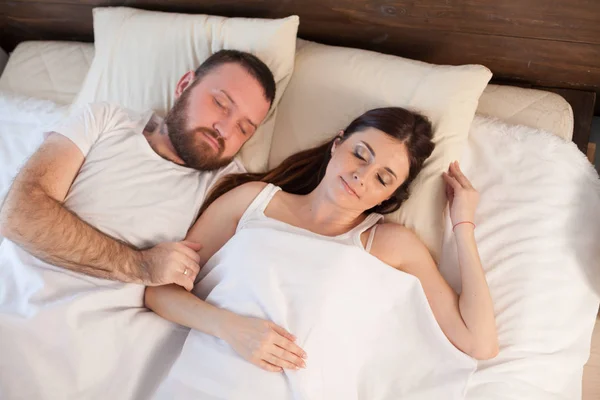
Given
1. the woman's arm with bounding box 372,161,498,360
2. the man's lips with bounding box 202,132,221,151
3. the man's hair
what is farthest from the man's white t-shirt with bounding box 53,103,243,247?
the woman's arm with bounding box 372,161,498,360

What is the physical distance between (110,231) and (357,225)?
0.67 meters

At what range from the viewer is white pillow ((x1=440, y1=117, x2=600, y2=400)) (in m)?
1.42

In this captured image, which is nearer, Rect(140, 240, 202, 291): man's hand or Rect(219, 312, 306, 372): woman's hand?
Rect(219, 312, 306, 372): woman's hand

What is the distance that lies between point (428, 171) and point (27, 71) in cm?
158

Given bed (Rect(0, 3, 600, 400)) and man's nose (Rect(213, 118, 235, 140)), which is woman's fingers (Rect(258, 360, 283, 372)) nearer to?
man's nose (Rect(213, 118, 235, 140))

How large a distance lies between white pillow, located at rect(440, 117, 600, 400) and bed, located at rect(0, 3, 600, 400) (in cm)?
11

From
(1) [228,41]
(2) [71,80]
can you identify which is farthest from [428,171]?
(2) [71,80]

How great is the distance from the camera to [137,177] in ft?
5.12

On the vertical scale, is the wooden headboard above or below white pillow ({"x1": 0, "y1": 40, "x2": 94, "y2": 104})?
above

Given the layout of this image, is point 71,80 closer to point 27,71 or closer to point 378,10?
point 27,71

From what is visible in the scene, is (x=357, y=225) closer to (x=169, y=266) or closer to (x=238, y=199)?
(x=238, y=199)

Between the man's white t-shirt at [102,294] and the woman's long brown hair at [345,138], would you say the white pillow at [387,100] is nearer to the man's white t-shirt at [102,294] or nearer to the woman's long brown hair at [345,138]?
the woman's long brown hair at [345,138]

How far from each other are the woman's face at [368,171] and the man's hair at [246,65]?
32 centimetres

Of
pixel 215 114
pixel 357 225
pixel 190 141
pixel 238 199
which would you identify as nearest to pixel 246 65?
pixel 215 114
